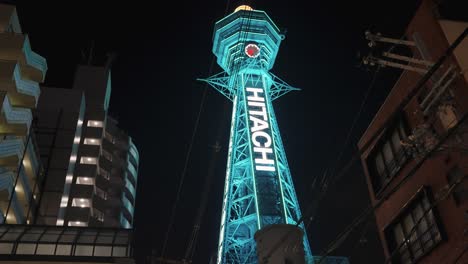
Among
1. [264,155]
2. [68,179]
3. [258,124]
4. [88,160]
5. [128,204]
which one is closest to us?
[264,155]

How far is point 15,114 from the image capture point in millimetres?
35844

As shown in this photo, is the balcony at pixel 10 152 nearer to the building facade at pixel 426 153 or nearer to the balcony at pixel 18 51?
the balcony at pixel 18 51

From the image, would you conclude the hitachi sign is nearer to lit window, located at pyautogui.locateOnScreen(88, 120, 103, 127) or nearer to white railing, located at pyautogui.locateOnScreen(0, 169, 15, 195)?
white railing, located at pyautogui.locateOnScreen(0, 169, 15, 195)

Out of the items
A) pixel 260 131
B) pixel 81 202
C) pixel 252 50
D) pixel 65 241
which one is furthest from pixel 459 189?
pixel 81 202

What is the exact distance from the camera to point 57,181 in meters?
55.5

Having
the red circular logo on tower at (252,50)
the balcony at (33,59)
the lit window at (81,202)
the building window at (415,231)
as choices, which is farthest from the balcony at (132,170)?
the building window at (415,231)

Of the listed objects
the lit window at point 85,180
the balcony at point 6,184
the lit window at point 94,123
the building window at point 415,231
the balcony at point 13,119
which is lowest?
the building window at point 415,231

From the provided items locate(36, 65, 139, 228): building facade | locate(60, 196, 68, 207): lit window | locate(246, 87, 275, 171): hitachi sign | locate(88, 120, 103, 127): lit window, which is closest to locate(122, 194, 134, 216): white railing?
locate(36, 65, 139, 228): building facade

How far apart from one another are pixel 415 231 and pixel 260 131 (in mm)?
30599

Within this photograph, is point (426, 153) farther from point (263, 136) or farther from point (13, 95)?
point (263, 136)

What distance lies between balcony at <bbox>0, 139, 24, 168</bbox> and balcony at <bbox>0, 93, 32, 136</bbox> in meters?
0.78

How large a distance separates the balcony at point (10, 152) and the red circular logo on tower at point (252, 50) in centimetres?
2944

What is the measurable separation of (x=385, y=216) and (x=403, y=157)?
2.75 m

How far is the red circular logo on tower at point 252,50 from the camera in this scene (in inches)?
2319
